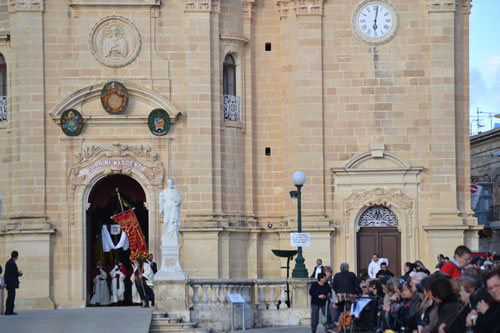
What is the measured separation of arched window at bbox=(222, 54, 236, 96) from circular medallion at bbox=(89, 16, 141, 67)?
9.79 feet

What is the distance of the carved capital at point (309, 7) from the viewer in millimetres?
39938

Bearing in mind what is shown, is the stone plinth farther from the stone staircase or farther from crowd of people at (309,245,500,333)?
crowd of people at (309,245,500,333)

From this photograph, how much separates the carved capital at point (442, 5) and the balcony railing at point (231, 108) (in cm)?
684

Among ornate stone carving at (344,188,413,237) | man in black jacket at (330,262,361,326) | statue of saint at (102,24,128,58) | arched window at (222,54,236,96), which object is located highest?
statue of saint at (102,24,128,58)

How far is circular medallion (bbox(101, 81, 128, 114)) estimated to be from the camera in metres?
38.9

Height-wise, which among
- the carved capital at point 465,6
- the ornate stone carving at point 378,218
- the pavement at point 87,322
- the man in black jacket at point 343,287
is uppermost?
the carved capital at point 465,6

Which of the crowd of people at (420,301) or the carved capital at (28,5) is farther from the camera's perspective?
the carved capital at (28,5)

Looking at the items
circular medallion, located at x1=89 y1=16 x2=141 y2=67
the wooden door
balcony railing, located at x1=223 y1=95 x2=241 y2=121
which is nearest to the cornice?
balcony railing, located at x1=223 y1=95 x2=241 y2=121

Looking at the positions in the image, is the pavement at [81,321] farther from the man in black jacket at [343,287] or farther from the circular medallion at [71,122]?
the circular medallion at [71,122]

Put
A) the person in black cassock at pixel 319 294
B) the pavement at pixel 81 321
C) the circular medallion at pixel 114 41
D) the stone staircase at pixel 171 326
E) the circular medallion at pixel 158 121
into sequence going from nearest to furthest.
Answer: the pavement at pixel 81 321, the person in black cassock at pixel 319 294, the stone staircase at pixel 171 326, the circular medallion at pixel 158 121, the circular medallion at pixel 114 41

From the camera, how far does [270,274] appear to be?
40.1 meters

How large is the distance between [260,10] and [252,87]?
8.39ft

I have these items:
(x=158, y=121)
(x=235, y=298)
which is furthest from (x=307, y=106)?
(x=235, y=298)

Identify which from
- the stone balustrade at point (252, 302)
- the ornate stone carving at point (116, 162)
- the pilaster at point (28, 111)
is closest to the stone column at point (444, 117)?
the stone balustrade at point (252, 302)
